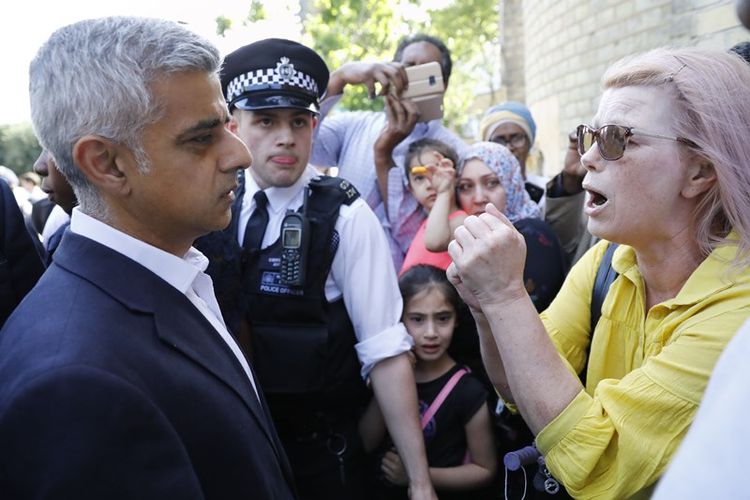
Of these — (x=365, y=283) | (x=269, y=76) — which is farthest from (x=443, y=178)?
(x=269, y=76)

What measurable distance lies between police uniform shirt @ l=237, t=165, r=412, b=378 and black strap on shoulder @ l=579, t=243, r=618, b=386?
68 centimetres

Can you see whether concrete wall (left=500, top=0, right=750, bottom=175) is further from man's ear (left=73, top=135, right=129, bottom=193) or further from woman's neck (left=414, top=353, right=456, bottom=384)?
man's ear (left=73, top=135, right=129, bottom=193)

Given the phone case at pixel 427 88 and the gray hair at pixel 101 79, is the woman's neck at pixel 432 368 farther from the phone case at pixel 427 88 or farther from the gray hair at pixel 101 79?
the gray hair at pixel 101 79

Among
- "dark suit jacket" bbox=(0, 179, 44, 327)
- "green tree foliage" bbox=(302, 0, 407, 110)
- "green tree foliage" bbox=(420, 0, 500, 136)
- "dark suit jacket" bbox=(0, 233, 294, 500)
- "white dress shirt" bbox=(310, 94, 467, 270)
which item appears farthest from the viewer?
"green tree foliage" bbox=(420, 0, 500, 136)

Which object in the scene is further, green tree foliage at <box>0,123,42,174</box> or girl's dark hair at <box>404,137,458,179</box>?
green tree foliage at <box>0,123,42,174</box>

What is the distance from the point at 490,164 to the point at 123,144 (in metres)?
2.02

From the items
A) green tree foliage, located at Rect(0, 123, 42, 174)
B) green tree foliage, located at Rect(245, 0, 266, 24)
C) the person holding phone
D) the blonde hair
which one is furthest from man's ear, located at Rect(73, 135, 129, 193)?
green tree foliage, located at Rect(0, 123, 42, 174)

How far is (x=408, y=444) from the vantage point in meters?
2.07

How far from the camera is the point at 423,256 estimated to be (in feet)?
8.81

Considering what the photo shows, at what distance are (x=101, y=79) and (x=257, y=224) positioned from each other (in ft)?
3.53

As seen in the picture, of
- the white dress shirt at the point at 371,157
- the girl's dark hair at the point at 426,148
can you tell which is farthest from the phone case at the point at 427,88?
the white dress shirt at the point at 371,157

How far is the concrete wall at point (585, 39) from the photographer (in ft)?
16.2

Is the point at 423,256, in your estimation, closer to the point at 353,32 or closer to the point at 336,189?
the point at 336,189

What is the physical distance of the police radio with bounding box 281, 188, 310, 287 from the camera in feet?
6.67
